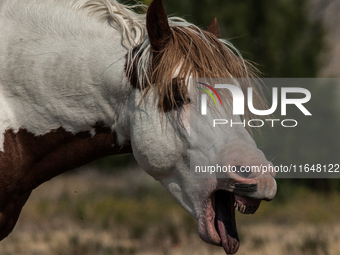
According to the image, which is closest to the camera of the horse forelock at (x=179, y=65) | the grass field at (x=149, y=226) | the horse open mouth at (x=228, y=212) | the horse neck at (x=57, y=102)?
the horse open mouth at (x=228, y=212)

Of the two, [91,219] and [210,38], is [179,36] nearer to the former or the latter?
[210,38]

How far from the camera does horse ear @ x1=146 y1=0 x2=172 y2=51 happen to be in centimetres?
224

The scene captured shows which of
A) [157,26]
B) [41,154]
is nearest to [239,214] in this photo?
[41,154]

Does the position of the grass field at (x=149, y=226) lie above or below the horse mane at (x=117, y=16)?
below

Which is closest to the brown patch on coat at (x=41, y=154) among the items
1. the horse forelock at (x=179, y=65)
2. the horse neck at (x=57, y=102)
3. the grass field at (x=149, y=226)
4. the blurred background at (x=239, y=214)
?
the horse neck at (x=57, y=102)

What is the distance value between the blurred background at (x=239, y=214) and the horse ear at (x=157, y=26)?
1500 millimetres

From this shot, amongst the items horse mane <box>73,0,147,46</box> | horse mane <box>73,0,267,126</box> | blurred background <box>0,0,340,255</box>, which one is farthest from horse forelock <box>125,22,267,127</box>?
blurred background <box>0,0,340,255</box>

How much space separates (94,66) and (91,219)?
5.27 metres

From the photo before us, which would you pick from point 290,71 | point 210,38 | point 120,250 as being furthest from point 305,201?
point 210,38

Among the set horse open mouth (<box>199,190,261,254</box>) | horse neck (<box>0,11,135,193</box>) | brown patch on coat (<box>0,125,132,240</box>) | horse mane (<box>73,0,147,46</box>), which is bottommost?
horse open mouth (<box>199,190,261,254</box>)

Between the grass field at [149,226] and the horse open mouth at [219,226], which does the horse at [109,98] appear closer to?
the horse open mouth at [219,226]

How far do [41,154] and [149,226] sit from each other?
4.28m

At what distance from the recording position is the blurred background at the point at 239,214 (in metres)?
5.59

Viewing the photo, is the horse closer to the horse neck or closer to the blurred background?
the horse neck
